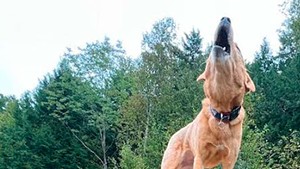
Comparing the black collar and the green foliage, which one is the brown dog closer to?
the black collar

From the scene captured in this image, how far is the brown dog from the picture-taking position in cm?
600

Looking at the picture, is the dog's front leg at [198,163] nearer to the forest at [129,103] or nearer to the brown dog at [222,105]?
the brown dog at [222,105]

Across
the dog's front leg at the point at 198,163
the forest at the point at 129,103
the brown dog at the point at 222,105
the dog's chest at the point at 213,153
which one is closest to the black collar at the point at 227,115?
the brown dog at the point at 222,105

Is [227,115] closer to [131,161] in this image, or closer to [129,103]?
[131,161]

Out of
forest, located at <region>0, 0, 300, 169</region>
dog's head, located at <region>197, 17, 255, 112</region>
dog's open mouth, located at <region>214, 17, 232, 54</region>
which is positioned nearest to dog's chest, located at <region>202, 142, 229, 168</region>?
dog's head, located at <region>197, 17, 255, 112</region>

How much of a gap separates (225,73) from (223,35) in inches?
12.9

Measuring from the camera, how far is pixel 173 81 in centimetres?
3316

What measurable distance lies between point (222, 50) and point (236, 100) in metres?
0.48

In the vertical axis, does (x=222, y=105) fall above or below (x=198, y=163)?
above

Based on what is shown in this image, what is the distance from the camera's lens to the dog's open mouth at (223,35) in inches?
236

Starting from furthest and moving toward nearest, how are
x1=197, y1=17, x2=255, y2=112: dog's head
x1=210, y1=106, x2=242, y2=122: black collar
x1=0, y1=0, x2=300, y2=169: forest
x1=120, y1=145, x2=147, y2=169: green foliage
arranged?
1. x1=0, y1=0, x2=300, y2=169: forest
2. x1=120, y1=145, x2=147, y2=169: green foliage
3. x1=210, y1=106, x2=242, y2=122: black collar
4. x1=197, y1=17, x2=255, y2=112: dog's head

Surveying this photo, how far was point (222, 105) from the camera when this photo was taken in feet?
20.1

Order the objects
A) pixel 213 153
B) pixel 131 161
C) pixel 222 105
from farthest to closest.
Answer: pixel 131 161 < pixel 213 153 < pixel 222 105

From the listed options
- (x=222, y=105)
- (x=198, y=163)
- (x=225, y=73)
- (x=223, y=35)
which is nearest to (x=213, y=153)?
(x=198, y=163)
